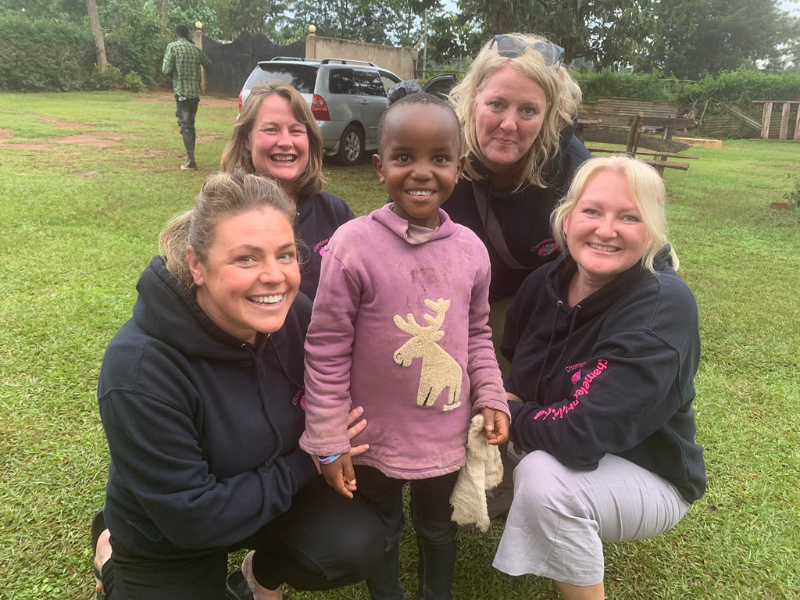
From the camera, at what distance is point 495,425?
1.80m

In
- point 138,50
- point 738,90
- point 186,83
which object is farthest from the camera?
point 738,90

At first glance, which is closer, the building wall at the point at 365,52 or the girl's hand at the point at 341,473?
the girl's hand at the point at 341,473

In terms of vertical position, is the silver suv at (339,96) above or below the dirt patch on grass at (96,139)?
above

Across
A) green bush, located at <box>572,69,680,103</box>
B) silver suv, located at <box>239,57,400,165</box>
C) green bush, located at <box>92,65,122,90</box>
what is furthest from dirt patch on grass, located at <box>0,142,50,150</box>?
green bush, located at <box>572,69,680,103</box>

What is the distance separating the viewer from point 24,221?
236 inches

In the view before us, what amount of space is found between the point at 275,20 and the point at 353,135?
151 ft

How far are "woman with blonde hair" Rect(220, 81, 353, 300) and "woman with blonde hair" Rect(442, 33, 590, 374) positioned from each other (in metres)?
0.67

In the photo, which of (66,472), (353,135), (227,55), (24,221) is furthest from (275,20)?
(66,472)

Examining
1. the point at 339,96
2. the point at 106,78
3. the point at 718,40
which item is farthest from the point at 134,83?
the point at 718,40

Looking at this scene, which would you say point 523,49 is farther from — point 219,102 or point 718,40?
point 718,40

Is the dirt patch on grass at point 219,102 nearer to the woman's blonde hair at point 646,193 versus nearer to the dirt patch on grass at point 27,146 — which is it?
the dirt patch on grass at point 27,146

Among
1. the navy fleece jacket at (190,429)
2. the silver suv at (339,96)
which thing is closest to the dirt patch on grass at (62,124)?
the silver suv at (339,96)

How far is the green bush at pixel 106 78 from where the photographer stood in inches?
942

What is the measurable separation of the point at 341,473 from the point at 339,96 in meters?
9.08
